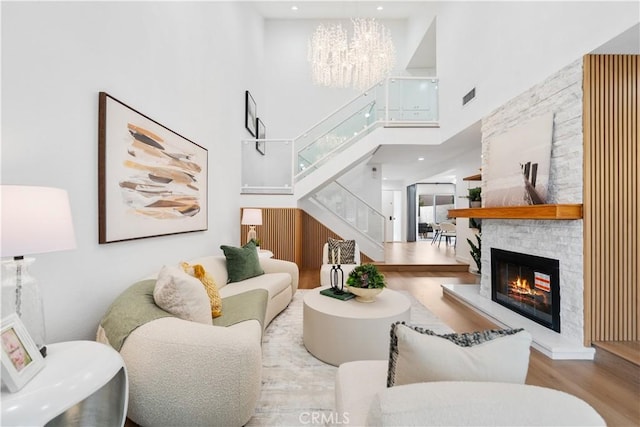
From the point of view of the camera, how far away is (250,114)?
20.5ft

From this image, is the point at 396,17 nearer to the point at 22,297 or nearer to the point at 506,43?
the point at 506,43

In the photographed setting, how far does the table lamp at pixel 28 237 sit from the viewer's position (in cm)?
112

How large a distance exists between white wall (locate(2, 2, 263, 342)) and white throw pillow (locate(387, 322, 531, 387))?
2067mm

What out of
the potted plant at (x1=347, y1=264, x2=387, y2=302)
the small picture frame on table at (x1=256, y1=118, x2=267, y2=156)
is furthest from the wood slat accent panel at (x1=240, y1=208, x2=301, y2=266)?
the potted plant at (x1=347, y1=264, x2=387, y2=302)

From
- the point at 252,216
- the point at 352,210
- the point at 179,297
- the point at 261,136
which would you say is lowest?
the point at 179,297

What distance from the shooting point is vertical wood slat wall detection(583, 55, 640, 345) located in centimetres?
242

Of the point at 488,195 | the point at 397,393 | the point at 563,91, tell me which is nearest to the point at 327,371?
the point at 397,393

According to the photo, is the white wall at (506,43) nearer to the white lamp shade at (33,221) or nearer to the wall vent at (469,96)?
the wall vent at (469,96)

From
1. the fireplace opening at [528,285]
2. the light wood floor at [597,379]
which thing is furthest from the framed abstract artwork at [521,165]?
the light wood floor at [597,379]

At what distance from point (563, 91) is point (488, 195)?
1.47 metres

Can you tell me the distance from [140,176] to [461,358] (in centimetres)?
271

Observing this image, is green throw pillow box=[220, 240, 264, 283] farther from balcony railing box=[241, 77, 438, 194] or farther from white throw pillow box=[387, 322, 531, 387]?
white throw pillow box=[387, 322, 531, 387]

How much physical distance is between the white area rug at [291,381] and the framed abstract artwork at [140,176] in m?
1.59

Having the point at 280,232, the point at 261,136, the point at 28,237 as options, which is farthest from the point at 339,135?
the point at 28,237
